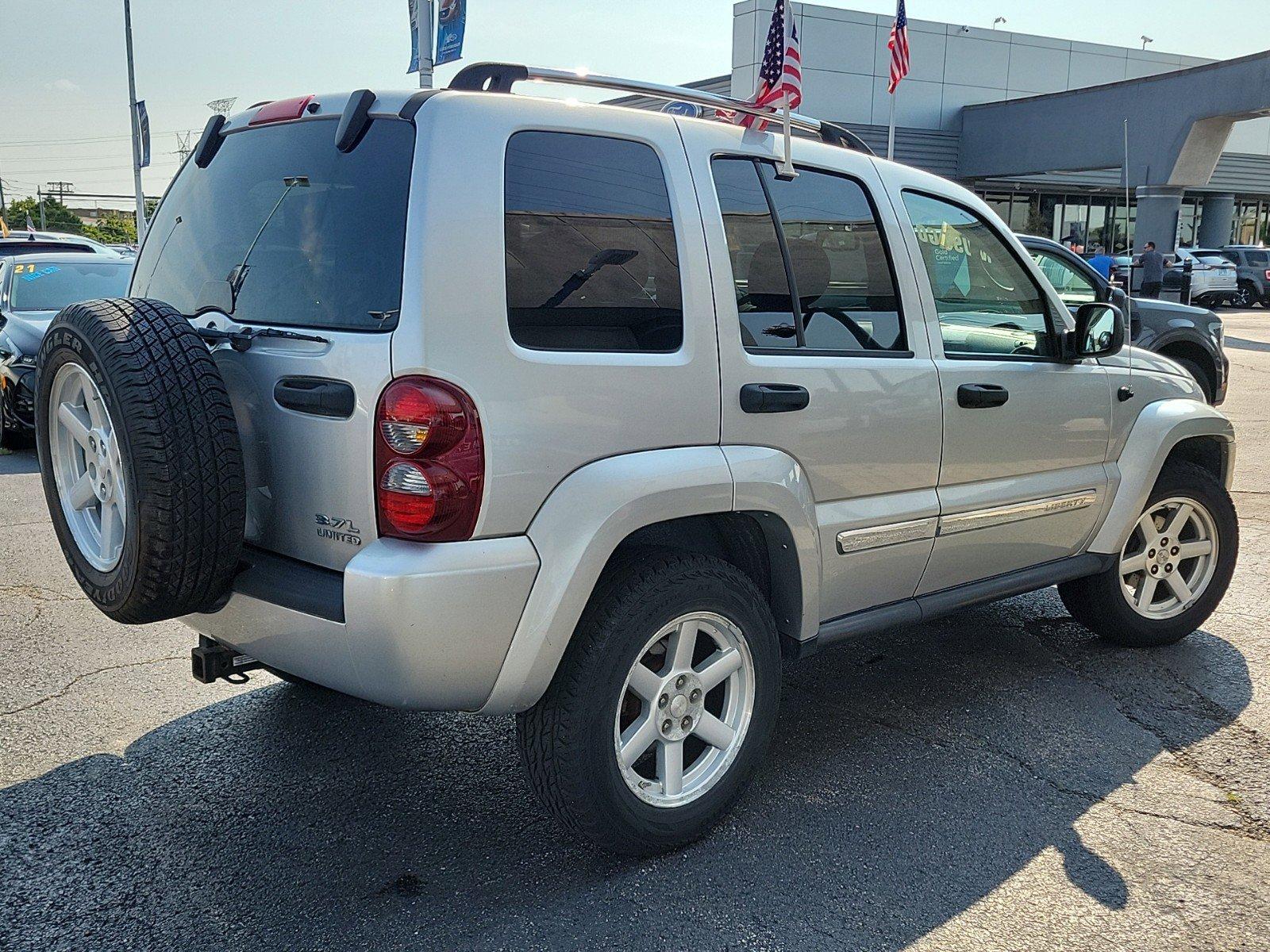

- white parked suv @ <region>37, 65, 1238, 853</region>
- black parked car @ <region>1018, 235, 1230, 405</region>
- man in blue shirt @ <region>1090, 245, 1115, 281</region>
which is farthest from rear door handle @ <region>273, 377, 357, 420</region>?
man in blue shirt @ <region>1090, 245, 1115, 281</region>

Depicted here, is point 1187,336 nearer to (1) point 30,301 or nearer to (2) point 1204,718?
(2) point 1204,718

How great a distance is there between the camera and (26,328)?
29.6 ft

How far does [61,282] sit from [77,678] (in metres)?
6.95

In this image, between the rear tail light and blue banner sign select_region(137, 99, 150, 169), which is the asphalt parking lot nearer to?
the rear tail light

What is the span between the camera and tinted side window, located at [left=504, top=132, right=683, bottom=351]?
2.65 meters

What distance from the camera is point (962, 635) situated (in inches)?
192

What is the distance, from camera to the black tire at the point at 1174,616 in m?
4.53

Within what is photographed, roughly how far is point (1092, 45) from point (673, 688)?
39.4 metres

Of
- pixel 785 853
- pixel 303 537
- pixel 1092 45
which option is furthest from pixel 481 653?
pixel 1092 45

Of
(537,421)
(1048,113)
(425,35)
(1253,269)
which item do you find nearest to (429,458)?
(537,421)

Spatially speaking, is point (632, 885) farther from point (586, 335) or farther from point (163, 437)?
point (163, 437)

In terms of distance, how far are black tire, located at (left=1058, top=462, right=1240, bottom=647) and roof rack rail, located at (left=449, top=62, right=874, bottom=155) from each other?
2.00 metres

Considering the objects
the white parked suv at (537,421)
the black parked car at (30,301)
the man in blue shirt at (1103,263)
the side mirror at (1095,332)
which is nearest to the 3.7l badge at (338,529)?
the white parked suv at (537,421)

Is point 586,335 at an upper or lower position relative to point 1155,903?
upper
